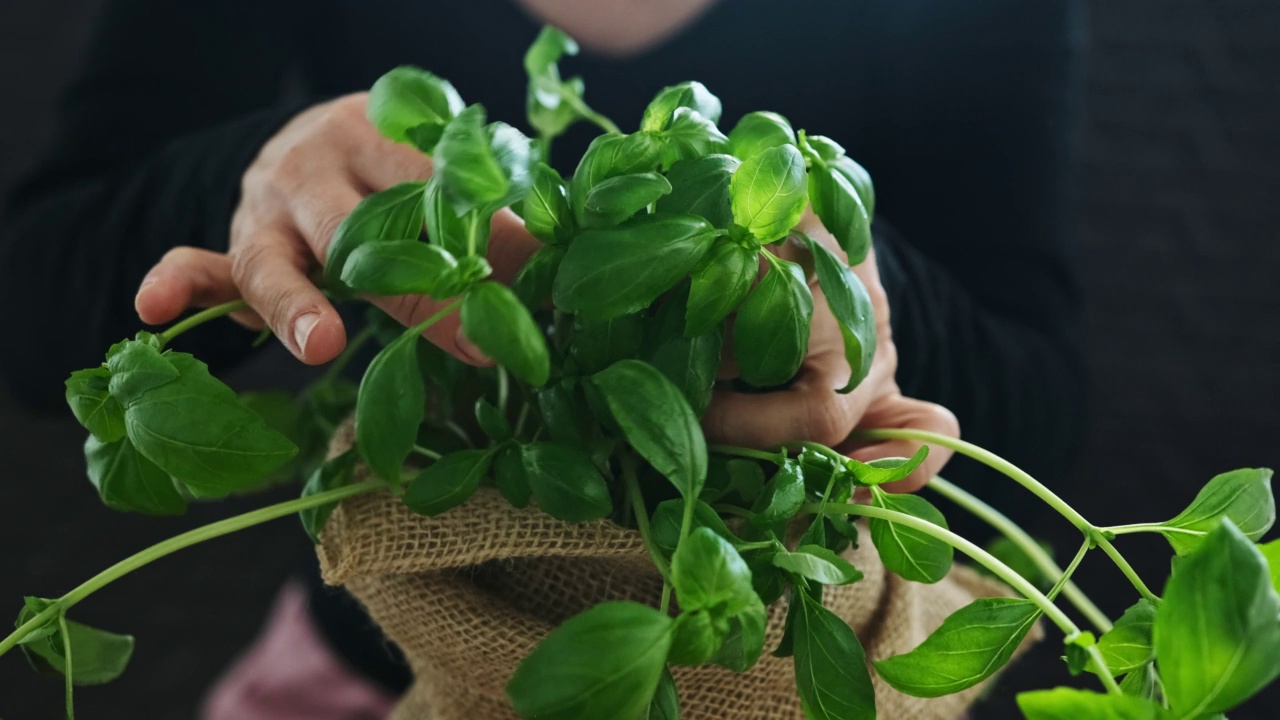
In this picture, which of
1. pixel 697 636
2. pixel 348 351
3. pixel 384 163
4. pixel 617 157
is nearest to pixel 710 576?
pixel 697 636

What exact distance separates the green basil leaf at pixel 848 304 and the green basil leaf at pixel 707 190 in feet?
0.10

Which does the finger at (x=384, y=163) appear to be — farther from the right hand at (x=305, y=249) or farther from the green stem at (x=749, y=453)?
the green stem at (x=749, y=453)

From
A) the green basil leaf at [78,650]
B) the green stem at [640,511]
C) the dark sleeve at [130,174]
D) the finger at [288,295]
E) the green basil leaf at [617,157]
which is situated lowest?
the dark sleeve at [130,174]

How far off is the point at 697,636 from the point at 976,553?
9cm

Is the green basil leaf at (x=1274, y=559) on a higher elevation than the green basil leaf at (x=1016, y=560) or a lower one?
higher

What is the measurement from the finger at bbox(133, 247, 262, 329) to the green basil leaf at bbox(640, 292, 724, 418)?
16 centimetres

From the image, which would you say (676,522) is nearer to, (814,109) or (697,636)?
Result: (697,636)

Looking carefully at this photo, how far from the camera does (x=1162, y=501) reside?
1022mm

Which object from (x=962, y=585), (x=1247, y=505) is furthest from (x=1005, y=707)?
(x=1247, y=505)

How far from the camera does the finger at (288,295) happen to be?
31 cm

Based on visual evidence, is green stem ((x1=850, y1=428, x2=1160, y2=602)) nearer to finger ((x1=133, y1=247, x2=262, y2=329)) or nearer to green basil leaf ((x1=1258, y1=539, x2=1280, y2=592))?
→ green basil leaf ((x1=1258, y1=539, x2=1280, y2=592))

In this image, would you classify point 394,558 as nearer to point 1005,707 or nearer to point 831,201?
point 831,201

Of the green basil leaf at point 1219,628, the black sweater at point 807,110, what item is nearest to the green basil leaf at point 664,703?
the green basil leaf at point 1219,628

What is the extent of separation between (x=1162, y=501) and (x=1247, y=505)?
0.82m
